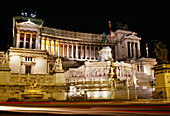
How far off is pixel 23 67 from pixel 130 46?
155ft

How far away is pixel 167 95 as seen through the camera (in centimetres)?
1555

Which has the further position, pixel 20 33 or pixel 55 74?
pixel 20 33

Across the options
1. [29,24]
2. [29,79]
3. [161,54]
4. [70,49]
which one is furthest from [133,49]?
[161,54]

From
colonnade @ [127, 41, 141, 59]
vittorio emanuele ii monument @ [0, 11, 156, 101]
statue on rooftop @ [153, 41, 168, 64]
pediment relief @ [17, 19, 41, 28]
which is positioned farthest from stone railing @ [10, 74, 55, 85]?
colonnade @ [127, 41, 141, 59]

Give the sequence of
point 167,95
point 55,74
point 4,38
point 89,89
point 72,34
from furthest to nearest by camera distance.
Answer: point 72,34
point 4,38
point 89,89
point 55,74
point 167,95

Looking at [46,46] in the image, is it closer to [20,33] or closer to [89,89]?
[20,33]

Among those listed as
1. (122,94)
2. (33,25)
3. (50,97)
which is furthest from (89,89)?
(33,25)

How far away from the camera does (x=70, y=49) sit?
79938 millimetres

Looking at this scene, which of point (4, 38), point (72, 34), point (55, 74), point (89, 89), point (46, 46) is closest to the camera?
point (55, 74)

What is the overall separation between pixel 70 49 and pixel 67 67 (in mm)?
31445

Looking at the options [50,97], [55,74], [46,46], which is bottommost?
[50,97]

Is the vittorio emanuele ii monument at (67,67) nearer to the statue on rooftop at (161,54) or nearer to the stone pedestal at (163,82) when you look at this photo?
the stone pedestal at (163,82)

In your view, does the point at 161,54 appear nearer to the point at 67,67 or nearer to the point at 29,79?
the point at 29,79

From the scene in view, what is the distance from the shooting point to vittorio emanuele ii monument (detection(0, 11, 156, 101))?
80.9 ft
